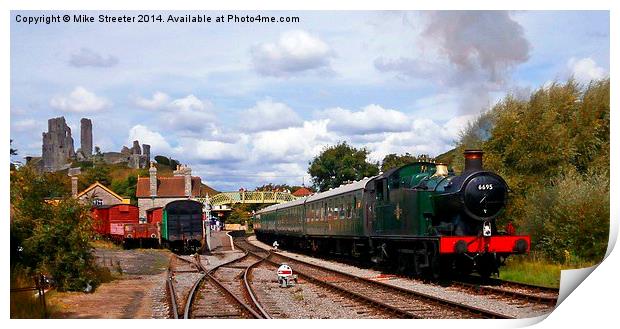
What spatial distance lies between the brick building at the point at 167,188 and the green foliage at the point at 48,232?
604 cm

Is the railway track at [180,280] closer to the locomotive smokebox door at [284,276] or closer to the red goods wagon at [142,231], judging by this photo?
the locomotive smokebox door at [284,276]

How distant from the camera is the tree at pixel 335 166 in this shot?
35.0m

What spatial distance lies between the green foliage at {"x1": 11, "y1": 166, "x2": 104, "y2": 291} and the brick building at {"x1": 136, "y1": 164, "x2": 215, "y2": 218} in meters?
6.04

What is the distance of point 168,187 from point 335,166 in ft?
32.2

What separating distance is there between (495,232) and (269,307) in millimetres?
5901

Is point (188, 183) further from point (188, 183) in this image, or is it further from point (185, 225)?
point (185, 225)

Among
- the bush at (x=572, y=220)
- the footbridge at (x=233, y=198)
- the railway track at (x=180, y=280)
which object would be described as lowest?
the railway track at (x=180, y=280)

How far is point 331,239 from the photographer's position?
1163 inches

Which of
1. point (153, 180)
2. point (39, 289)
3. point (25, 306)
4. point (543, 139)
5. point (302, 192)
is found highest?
point (543, 139)

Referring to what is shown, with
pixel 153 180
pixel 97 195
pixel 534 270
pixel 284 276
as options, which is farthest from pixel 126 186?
pixel 534 270

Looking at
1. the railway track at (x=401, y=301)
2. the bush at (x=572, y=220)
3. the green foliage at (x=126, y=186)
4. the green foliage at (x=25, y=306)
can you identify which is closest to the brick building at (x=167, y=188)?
the green foliage at (x=126, y=186)

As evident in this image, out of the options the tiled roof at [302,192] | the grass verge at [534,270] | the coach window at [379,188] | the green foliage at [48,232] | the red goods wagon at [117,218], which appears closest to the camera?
the green foliage at [48,232]

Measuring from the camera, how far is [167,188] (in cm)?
2905
